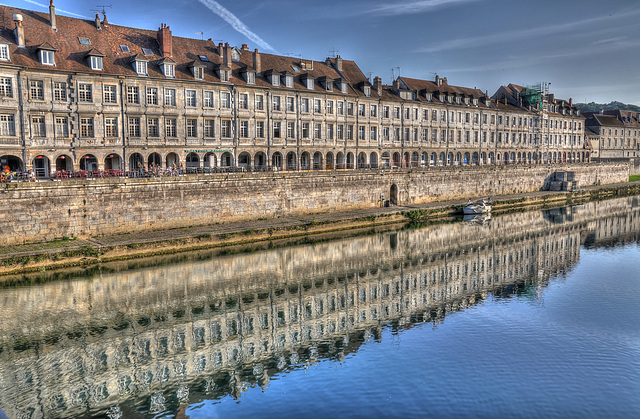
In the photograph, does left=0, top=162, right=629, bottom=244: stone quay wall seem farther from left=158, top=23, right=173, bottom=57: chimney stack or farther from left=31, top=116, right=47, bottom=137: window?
left=158, top=23, right=173, bottom=57: chimney stack

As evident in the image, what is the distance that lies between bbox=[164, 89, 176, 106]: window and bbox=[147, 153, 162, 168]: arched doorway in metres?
3.59

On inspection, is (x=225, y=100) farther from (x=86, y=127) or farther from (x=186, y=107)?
(x=86, y=127)

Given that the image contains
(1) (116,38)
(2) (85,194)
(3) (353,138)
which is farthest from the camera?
(3) (353,138)

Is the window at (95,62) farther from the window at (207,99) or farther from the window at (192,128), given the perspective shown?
the window at (207,99)

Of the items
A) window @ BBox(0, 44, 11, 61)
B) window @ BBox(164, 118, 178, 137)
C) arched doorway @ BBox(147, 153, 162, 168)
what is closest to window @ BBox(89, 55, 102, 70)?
window @ BBox(0, 44, 11, 61)

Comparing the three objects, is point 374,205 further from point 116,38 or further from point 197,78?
point 116,38

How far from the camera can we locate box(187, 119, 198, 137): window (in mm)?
34062

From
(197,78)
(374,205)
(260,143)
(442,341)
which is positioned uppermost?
(197,78)

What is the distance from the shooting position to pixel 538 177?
58.7 metres

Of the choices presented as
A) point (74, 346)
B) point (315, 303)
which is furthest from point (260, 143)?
point (74, 346)

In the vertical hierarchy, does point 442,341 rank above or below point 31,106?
below

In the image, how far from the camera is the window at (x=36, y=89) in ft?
90.3

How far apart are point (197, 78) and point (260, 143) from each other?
674cm

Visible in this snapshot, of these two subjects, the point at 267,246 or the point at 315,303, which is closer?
the point at 315,303
